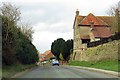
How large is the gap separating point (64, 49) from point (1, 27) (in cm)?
8782

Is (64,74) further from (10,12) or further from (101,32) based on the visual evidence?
(101,32)

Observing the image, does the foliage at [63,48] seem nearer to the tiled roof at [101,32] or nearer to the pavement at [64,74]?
the tiled roof at [101,32]

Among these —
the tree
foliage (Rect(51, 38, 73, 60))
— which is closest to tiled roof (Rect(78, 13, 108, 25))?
foliage (Rect(51, 38, 73, 60))

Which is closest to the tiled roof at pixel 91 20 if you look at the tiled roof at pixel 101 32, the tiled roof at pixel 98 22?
the tiled roof at pixel 98 22

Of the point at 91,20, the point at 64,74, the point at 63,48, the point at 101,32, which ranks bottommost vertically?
the point at 64,74

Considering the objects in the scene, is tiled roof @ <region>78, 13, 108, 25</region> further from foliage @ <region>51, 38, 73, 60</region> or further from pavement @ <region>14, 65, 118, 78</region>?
pavement @ <region>14, 65, 118, 78</region>

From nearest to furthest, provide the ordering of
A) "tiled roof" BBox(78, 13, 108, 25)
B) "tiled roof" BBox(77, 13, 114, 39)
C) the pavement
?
the pavement, "tiled roof" BBox(77, 13, 114, 39), "tiled roof" BBox(78, 13, 108, 25)

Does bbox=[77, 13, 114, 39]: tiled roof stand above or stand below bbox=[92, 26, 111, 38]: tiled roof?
above

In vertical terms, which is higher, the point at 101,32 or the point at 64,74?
the point at 101,32

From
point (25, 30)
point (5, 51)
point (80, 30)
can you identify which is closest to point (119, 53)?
point (5, 51)

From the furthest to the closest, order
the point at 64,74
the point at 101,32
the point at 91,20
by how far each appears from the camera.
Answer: the point at 91,20
the point at 101,32
the point at 64,74

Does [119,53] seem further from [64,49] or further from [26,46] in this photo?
[64,49]

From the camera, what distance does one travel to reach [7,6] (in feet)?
173

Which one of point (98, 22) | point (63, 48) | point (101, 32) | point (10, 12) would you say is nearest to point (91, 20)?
point (98, 22)
